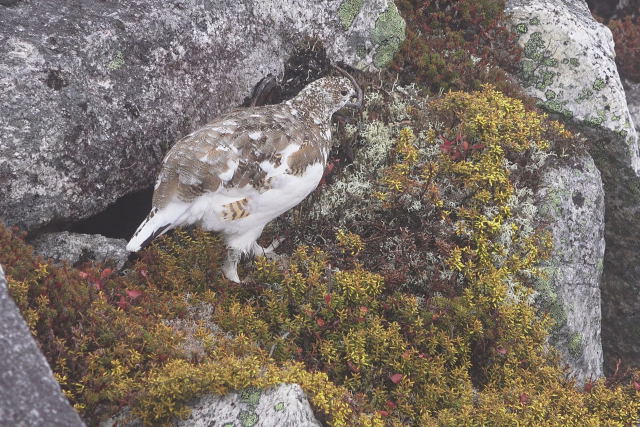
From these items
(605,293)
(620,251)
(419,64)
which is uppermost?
(419,64)

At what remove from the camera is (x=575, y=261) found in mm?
5234

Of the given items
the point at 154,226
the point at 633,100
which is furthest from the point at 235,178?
the point at 633,100

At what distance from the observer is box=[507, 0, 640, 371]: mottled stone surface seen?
625cm

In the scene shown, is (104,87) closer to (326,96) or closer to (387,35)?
(326,96)

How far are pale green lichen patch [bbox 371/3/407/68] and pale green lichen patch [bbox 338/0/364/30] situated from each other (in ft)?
0.74

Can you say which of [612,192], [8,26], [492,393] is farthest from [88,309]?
[612,192]

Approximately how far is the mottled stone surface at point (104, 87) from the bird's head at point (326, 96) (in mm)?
576

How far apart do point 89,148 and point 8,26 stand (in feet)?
2.91

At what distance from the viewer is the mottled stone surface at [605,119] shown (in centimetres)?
625

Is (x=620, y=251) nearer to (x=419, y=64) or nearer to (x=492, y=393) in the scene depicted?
(x=419, y=64)

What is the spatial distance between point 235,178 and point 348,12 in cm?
249

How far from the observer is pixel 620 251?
21.2 feet

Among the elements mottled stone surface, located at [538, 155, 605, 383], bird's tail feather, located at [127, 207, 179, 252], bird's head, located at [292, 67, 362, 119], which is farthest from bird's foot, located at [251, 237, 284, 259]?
mottled stone surface, located at [538, 155, 605, 383]

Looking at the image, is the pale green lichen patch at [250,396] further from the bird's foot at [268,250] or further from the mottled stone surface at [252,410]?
the bird's foot at [268,250]
